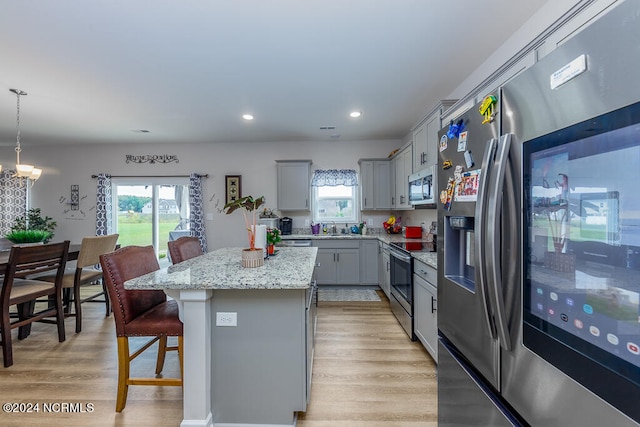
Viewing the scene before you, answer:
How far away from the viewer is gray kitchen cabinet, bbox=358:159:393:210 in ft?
15.6

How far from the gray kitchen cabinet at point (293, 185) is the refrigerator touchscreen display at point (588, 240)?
4.14 meters

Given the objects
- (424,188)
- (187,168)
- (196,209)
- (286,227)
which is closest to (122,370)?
(424,188)

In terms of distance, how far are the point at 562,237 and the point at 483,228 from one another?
189mm

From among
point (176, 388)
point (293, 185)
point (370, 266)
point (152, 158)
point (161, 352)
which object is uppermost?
point (152, 158)

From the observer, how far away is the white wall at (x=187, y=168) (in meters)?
5.09

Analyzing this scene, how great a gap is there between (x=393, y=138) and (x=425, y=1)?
132 inches

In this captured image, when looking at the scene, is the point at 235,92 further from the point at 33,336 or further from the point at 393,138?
the point at 33,336

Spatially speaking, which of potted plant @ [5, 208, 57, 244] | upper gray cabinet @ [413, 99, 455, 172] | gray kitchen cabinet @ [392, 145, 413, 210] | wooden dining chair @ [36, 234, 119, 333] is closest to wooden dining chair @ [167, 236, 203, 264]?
wooden dining chair @ [36, 234, 119, 333]

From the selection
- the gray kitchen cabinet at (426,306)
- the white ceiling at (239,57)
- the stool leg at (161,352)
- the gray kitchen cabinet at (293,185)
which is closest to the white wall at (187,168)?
the gray kitchen cabinet at (293,185)

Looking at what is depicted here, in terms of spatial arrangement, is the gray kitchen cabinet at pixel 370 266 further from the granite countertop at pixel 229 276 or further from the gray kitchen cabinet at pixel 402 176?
the granite countertop at pixel 229 276

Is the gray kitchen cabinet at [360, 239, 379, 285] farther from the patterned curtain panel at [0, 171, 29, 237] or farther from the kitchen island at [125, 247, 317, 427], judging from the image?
the patterned curtain panel at [0, 171, 29, 237]

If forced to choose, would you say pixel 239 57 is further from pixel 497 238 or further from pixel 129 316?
pixel 497 238

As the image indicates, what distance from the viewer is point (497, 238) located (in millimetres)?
810

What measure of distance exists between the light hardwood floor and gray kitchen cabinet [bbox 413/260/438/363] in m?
0.17
